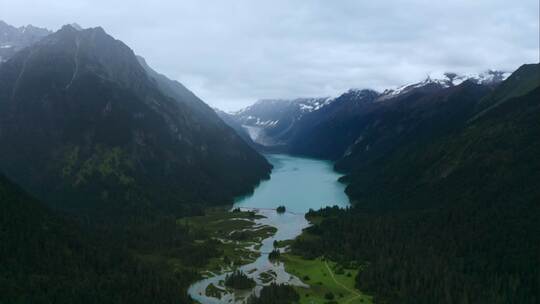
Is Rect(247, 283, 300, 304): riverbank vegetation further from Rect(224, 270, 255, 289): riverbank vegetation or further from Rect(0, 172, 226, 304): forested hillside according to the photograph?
Rect(0, 172, 226, 304): forested hillside

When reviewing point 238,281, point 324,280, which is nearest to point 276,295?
point 238,281

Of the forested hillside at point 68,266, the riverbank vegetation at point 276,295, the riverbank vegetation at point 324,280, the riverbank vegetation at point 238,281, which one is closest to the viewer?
the forested hillside at point 68,266

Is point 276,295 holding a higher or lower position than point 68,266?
lower

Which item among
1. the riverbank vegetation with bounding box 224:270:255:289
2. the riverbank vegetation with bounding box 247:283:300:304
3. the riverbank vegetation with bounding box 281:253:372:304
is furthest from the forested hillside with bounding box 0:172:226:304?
the riverbank vegetation with bounding box 281:253:372:304

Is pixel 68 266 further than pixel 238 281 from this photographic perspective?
No

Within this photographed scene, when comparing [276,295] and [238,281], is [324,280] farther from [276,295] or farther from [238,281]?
[238,281]

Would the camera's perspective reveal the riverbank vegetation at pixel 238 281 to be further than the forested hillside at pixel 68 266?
Yes

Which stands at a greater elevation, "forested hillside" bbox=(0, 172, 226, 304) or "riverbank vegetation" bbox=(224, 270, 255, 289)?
"forested hillside" bbox=(0, 172, 226, 304)

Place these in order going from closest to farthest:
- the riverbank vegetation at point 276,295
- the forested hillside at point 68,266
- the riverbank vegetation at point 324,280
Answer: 1. the forested hillside at point 68,266
2. the riverbank vegetation at point 276,295
3. the riverbank vegetation at point 324,280

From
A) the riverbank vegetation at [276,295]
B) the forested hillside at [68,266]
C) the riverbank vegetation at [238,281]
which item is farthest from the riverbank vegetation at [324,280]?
the forested hillside at [68,266]

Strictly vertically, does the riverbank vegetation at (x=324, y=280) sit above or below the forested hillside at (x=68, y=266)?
below

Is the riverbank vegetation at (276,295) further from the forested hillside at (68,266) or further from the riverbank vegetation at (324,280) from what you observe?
the forested hillside at (68,266)
